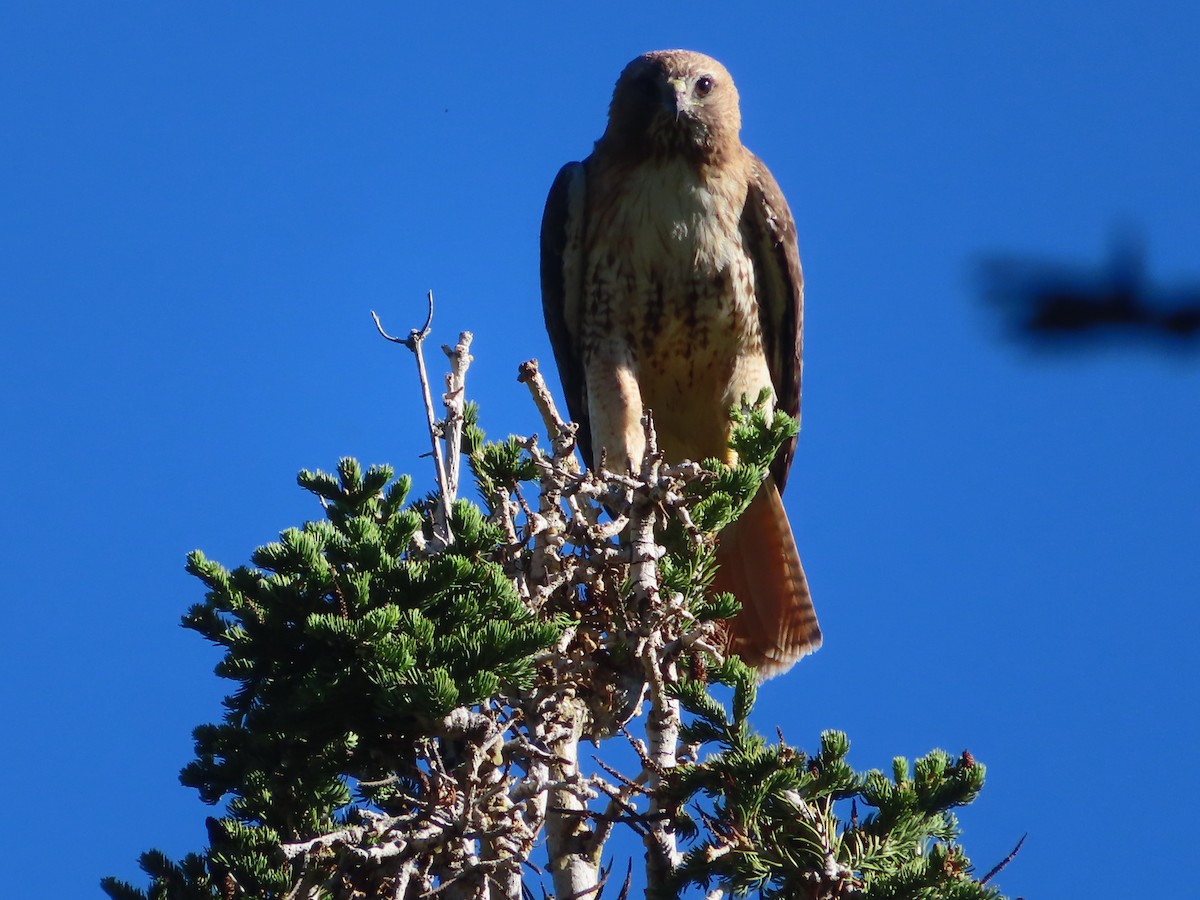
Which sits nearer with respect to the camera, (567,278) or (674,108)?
(674,108)

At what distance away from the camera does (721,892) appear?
3.13m

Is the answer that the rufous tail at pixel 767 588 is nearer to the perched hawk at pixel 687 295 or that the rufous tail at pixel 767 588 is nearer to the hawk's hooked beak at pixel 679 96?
the perched hawk at pixel 687 295

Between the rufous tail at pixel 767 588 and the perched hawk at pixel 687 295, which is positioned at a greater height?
the perched hawk at pixel 687 295

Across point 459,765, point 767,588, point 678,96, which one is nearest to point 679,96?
point 678,96

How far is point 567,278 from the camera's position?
5.77 meters

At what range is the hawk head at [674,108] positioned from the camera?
5.62 m

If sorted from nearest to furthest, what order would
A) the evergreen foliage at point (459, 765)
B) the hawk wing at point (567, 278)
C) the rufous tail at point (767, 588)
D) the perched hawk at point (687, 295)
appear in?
the evergreen foliage at point (459, 765) < the rufous tail at point (767, 588) < the perched hawk at point (687, 295) < the hawk wing at point (567, 278)

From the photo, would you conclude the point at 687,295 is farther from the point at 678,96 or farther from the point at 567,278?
the point at 678,96

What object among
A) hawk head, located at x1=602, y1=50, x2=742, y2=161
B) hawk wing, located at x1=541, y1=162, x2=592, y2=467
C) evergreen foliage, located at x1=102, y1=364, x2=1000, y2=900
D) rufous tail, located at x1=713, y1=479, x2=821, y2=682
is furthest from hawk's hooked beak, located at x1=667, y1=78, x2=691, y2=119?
evergreen foliage, located at x1=102, y1=364, x2=1000, y2=900

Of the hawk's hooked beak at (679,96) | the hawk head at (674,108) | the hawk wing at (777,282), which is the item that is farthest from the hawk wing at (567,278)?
the hawk wing at (777,282)

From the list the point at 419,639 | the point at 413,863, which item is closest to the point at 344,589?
the point at 419,639

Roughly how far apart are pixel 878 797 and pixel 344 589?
1329 millimetres

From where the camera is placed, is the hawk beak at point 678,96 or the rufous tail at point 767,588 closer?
the rufous tail at point 767,588

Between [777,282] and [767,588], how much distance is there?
4.46ft
